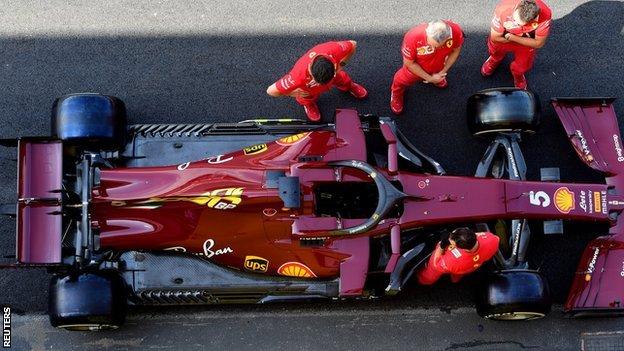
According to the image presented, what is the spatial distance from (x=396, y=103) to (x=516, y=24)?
134cm

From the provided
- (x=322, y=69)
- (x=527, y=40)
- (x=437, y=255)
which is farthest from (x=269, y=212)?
(x=527, y=40)

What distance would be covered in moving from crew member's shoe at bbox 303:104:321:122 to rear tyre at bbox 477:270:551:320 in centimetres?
214

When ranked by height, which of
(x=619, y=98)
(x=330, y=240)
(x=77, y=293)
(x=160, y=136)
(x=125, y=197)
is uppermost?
(x=619, y=98)

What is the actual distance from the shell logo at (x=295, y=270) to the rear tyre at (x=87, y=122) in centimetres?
176

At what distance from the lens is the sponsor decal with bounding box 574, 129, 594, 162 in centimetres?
612

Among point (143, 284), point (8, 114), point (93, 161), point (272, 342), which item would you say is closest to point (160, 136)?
point (93, 161)

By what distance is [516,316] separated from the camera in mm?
6023

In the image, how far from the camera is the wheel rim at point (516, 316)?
5828mm

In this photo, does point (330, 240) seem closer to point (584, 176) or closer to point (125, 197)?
point (125, 197)

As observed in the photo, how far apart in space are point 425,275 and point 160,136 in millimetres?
2579

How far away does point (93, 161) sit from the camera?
570 centimetres

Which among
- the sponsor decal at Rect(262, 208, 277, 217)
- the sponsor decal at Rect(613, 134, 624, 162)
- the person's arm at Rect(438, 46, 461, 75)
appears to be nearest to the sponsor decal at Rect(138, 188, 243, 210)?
Result: the sponsor decal at Rect(262, 208, 277, 217)

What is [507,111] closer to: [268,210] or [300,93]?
[300,93]

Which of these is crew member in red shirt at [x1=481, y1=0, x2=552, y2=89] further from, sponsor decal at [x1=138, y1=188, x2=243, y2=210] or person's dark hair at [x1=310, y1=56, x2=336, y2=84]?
sponsor decal at [x1=138, y1=188, x2=243, y2=210]
